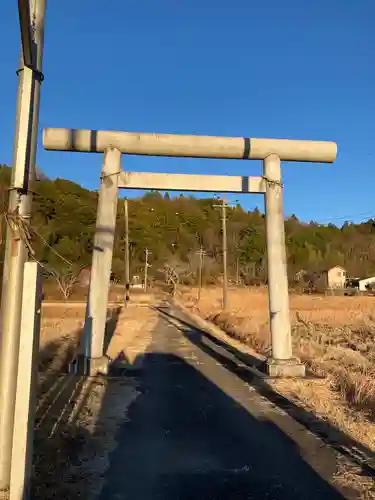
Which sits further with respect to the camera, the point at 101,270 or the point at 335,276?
the point at 335,276

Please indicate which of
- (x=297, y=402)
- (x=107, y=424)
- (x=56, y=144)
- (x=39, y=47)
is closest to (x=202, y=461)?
(x=107, y=424)

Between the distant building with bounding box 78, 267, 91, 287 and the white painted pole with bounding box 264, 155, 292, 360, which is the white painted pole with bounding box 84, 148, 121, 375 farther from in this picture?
the distant building with bounding box 78, 267, 91, 287

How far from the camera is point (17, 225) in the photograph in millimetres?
3672

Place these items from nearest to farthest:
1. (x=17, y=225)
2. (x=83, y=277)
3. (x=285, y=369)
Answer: (x=17, y=225) → (x=285, y=369) → (x=83, y=277)

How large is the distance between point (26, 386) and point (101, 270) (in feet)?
20.8

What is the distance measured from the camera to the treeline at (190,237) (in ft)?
180

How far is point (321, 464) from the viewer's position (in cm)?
481

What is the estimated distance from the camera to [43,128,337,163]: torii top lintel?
963cm

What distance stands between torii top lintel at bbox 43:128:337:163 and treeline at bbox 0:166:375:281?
123ft

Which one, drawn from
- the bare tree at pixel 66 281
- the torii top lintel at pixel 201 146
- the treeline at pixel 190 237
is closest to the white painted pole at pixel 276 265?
the torii top lintel at pixel 201 146

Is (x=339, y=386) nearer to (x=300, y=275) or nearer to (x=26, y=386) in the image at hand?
(x=26, y=386)

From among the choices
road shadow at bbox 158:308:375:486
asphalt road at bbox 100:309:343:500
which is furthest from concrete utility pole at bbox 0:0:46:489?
road shadow at bbox 158:308:375:486

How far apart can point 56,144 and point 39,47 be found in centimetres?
541

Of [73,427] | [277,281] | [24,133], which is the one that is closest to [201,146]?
[277,281]
